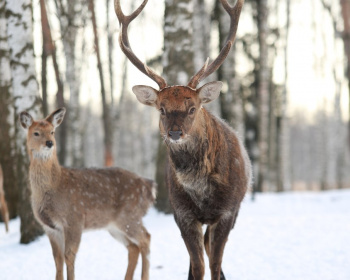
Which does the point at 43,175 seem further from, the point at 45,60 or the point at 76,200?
the point at 45,60

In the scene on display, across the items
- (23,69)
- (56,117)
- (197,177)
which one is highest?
(23,69)

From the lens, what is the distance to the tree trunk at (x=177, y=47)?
10391 millimetres

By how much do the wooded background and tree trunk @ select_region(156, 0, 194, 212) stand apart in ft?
0.06

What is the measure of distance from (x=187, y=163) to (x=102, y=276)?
91.5 inches

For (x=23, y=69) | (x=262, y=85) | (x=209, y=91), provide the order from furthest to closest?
(x=262, y=85), (x=23, y=69), (x=209, y=91)

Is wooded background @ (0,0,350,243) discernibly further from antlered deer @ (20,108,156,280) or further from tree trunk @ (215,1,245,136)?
antlered deer @ (20,108,156,280)

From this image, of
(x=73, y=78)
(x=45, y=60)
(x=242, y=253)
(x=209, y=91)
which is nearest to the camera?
(x=209, y=91)

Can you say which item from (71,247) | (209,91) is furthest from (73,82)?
(209,91)

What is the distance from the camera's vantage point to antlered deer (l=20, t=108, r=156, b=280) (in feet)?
20.9

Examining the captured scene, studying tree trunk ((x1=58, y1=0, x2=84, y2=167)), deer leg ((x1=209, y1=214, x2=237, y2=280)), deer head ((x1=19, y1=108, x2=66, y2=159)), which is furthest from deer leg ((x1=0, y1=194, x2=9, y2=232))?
tree trunk ((x1=58, y1=0, x2=84, y2=167))

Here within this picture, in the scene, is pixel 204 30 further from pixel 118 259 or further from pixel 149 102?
pixel 149 102

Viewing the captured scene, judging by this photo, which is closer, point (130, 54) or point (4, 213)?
point (130, 54)

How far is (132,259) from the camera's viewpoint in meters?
6.70

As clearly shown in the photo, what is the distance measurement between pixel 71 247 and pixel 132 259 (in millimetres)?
829
